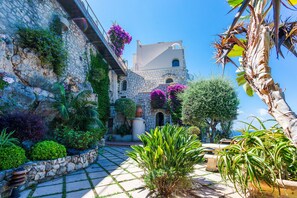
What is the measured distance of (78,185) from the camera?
2.96 meters

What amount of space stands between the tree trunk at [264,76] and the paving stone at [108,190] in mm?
2477

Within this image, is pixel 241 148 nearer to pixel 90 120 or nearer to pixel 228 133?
pixel 90 120

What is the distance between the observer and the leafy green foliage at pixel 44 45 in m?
5.35

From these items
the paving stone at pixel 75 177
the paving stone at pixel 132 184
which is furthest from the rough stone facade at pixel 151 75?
the paving stone at pixel 132 184

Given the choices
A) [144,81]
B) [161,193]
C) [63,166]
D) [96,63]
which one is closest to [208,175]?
[161,193]

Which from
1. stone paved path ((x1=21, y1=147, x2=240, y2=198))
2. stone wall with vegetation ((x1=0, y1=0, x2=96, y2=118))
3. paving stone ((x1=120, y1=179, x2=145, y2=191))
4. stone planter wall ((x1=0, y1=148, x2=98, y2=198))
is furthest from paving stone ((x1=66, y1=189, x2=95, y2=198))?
stone wall with vegetation ((x1=0, y1=0, x2=96, y2=118))

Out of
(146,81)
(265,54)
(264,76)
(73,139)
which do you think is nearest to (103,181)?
(73,139)

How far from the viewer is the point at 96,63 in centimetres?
1052

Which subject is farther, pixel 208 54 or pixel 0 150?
pixel 208 54

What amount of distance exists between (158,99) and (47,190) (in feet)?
35.5

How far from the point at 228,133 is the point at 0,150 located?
29.7 ft

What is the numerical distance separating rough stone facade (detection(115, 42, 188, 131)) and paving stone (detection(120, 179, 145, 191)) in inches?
358

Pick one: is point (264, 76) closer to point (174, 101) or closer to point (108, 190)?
point (108, 190)

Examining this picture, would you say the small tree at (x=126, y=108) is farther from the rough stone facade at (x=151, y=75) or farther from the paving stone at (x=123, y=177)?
the paving stone at (x=123, y=177)
